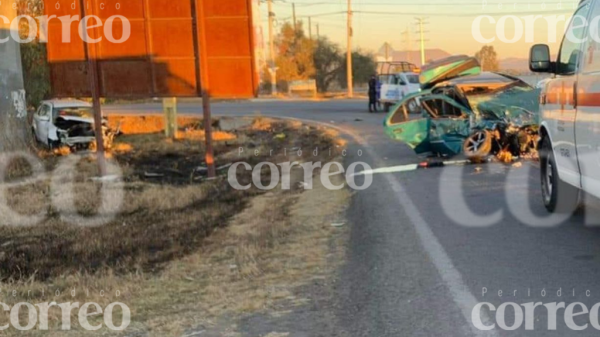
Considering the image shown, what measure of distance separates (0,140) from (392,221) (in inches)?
494

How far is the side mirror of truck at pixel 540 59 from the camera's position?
7168 millimetres

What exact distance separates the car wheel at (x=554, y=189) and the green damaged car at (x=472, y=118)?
3.96 metres

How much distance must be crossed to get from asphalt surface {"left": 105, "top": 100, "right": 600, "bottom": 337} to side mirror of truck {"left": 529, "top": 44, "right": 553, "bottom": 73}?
5.75ft

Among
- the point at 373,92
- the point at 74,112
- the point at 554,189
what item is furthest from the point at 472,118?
the point at 373,92

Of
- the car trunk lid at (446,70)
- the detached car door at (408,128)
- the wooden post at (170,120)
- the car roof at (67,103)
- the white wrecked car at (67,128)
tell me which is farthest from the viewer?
the wooden post at (170,120)

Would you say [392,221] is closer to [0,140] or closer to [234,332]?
[234,332]

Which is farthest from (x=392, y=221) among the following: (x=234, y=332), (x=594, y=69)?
(x=234, y=332)

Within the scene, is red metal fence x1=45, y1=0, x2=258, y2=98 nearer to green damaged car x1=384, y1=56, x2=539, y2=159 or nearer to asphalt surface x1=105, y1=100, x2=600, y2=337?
green damaged car x1=384, y1=56, x2=539, y2=159

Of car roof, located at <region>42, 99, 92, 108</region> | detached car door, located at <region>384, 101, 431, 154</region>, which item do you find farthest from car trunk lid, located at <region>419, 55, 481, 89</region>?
car roof, located at <region>42, 99, 92, 108</region>

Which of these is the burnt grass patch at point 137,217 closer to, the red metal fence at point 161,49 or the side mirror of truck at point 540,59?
the red metal fence at point 161,49

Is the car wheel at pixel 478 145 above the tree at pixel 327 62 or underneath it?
underneath

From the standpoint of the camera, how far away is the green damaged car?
12.1 meters

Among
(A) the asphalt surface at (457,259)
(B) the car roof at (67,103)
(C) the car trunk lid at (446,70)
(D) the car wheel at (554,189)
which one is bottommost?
(A) the asphalt surface at (457,259)

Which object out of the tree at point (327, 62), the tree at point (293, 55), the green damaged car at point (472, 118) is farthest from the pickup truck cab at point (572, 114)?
the tree at point (327, 62)
